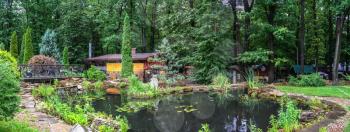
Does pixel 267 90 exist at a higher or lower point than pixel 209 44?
lower

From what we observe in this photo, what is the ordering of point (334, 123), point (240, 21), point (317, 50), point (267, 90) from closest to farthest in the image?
point (334, 123)
point (267, 90)
point (240, 21)
point (317, 50)

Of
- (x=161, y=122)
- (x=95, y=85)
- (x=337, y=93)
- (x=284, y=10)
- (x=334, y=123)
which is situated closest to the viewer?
(x=334, y=123)

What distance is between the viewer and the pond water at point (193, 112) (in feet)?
28.4

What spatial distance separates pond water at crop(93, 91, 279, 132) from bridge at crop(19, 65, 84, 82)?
275 inches

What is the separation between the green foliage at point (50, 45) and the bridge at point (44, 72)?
22.0ft

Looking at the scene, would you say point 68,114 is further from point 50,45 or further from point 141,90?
point 50,45

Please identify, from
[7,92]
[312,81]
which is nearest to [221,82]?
[312,81]

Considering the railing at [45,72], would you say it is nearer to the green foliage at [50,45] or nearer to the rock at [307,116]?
the green foliage at [50,45]

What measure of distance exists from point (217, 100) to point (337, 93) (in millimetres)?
4737

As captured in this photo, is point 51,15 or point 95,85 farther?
point 51,15

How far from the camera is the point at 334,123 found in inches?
283

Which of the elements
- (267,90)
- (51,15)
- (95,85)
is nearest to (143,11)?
(51,15)

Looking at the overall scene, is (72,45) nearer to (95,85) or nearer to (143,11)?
(143,11)

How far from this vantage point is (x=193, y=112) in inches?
424
